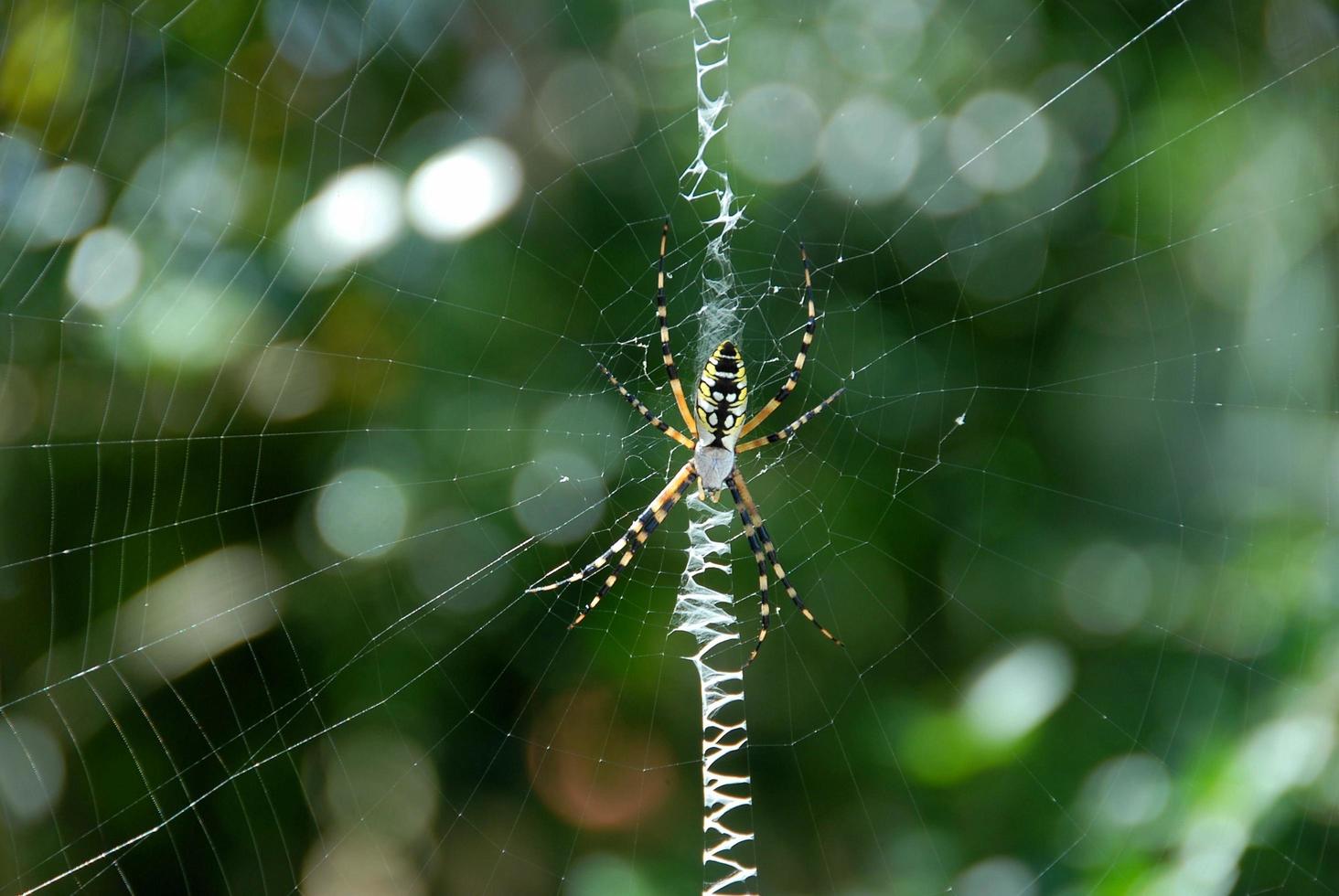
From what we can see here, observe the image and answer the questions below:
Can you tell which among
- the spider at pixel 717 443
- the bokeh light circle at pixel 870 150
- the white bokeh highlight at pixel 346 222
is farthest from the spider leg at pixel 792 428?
the white bokeh highlight at pixel 346 222

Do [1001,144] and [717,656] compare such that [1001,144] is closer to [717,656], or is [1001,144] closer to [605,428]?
[605,428]

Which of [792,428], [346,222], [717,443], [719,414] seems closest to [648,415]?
[719,414]

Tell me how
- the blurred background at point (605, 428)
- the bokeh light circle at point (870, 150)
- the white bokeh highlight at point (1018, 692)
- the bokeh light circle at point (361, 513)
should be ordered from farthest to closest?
the bokeh light circle at point (870, 150) < the bokeh light circle at point (361, 513) < the blurred background at point (605, 428) < the white bokeh highlight at point (1018, 692)

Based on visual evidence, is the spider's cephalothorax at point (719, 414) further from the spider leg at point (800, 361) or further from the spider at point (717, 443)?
the spider leg at point (800, 361)

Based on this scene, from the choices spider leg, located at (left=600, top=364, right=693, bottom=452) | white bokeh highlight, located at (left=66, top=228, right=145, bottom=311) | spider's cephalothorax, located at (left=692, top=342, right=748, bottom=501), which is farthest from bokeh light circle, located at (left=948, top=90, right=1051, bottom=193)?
white bokeh highlight, located at (left=66, top=228, right=145, bottom=311)

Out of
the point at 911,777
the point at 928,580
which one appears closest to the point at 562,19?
the point at 928,580

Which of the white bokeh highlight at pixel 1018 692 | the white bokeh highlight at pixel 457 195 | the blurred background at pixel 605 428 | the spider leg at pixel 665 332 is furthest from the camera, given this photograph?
the spider leg at pixel 665 332

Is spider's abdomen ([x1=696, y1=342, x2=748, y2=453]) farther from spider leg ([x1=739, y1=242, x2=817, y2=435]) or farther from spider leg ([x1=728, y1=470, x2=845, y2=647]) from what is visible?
spider leg ([x1=728, y1=470, x2=845, y2=647])

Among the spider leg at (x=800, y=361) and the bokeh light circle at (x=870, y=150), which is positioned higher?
the bokeh light circle at (x=870, y=150)
